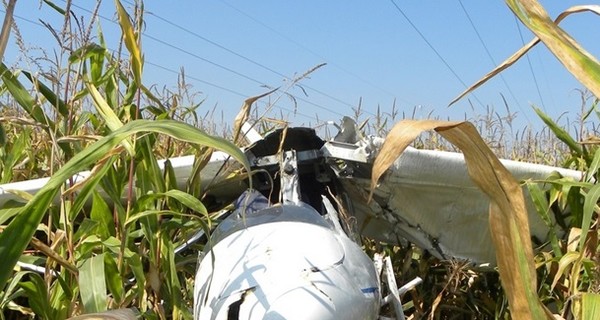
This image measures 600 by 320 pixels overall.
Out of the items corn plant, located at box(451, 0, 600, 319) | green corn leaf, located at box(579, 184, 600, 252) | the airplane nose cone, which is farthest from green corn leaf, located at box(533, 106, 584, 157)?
the airplane nose cone

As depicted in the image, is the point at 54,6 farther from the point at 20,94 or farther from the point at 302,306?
the point at 302,306

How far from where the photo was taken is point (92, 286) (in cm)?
139

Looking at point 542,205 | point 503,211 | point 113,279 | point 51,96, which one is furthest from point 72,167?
point 542,205

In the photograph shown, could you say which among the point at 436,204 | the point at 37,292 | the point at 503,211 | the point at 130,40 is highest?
the point at 130,40

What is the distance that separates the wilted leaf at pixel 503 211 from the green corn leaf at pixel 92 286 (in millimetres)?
777

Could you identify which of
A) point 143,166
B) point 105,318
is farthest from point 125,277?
point 105,318

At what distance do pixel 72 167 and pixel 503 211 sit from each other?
51 centimetres

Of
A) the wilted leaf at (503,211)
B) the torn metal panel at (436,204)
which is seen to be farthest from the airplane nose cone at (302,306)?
the torn metal panel at (436,204)

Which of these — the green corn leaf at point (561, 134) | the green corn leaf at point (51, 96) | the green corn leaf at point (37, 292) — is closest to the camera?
the green corn leaf at point (37, 292)

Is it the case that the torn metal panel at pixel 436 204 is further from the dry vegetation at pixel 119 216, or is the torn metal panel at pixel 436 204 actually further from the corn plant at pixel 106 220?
the corn plant at pixel 106 220

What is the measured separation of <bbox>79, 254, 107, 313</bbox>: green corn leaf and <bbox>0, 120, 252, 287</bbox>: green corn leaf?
446 mm

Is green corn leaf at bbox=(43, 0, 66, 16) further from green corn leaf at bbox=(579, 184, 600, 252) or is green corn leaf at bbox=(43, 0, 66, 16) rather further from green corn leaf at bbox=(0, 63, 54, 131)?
green corn leaf at bbox=(579, 184, 600, 252)

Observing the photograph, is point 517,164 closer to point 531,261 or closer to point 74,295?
point 74,295

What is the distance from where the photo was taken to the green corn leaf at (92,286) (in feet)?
4.45
